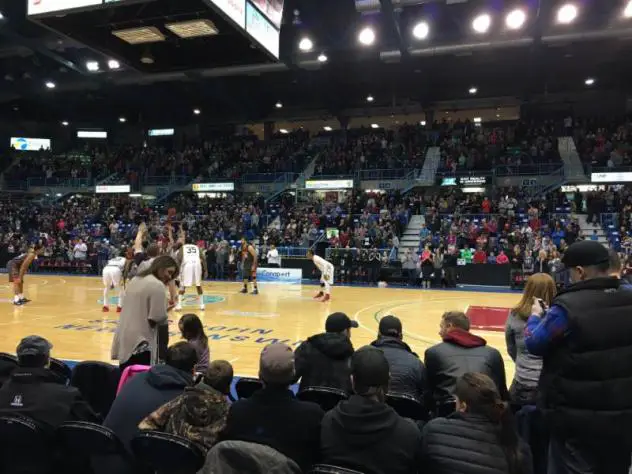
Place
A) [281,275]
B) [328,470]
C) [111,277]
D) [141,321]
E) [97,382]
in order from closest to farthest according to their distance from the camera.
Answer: [328,470]
[97,382]
[141,321]
[111,277]
[281,275]

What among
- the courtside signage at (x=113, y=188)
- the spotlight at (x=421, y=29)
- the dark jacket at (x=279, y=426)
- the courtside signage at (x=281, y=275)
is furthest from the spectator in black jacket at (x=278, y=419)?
the courtside signage at (x=113, y=188)

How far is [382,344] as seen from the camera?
4.14 m

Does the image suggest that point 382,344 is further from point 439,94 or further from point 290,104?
point 290,104

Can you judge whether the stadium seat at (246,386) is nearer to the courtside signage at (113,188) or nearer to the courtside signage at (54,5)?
the courtside signage at (54,5)

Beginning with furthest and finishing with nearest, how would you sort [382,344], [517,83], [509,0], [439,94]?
[439,94]
[517,83]
[509,0]
[382,344]

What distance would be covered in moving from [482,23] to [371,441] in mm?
20230

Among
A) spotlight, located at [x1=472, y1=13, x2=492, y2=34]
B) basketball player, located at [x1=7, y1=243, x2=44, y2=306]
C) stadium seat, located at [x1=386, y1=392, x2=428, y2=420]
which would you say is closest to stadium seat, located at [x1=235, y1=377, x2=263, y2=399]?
stadium seat, located at [x1=386, y1=392, x2=428, y2=420]

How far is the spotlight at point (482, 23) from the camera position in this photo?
19.5 meters

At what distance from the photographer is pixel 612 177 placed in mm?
24109

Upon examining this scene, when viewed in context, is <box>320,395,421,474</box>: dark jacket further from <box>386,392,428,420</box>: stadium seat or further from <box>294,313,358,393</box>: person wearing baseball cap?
<box>294,313,358,393</box>: person wearing baseball cap

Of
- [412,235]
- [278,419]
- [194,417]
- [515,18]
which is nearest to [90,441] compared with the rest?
[194,417]

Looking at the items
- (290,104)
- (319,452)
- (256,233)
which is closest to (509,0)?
(256,233)

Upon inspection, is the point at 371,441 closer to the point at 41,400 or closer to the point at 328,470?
the point at 328,470

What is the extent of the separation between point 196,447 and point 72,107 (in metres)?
39.4
